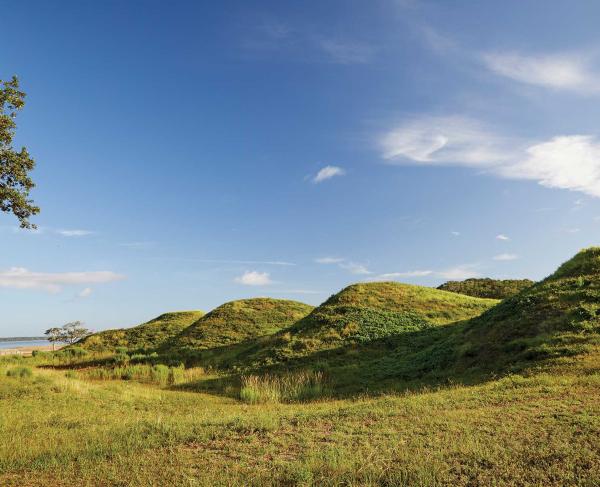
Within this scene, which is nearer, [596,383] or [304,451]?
[304,451]

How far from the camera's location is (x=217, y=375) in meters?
32.3

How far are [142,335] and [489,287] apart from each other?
60.1 m

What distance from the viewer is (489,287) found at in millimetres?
76438

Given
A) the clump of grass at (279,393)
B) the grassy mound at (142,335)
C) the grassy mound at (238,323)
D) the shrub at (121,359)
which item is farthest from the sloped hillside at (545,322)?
the grassy mound at (142,335)

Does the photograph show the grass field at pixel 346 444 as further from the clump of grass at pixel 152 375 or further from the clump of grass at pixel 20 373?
the clump of grass at pixel 152 375

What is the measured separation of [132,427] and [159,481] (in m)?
4.78

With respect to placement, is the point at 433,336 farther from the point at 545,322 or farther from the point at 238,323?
the point at 238,323

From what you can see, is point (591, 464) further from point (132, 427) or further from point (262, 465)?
point (132, 427)

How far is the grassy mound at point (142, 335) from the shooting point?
Answer: 187 ft

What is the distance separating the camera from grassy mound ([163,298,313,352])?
159ft

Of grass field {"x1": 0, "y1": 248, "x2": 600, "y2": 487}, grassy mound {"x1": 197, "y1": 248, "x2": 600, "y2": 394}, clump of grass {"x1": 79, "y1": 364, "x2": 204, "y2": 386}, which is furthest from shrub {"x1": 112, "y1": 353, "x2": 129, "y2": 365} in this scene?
grassy mound {"x1": 197, "y1": 248, "x2": 600, "y2": 394}

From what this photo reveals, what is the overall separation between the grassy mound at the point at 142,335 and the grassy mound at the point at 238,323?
5639 mm

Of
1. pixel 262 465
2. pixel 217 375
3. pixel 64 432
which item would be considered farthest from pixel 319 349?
pixel 262 465

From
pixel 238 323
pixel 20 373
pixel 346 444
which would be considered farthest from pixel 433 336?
pixel 20 373
